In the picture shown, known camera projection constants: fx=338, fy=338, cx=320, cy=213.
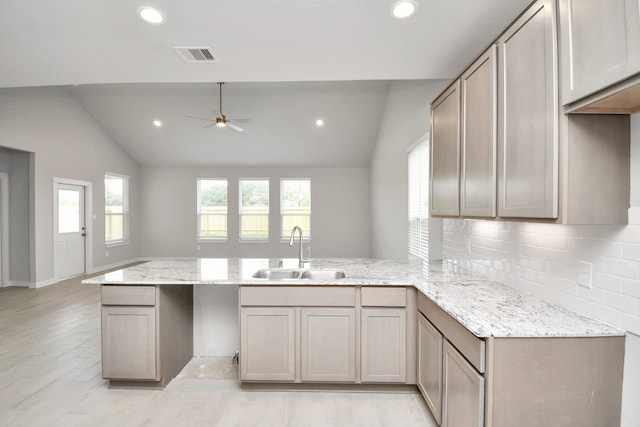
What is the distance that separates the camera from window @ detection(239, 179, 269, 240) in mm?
9109

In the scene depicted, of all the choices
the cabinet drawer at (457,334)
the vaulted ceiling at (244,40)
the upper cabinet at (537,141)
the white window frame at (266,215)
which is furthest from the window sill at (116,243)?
the upper cabinet at (537,141)

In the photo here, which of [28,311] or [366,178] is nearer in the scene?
[28,311]

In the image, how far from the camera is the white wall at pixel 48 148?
18.0 feet

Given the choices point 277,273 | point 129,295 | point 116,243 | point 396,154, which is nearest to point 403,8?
point 277,273

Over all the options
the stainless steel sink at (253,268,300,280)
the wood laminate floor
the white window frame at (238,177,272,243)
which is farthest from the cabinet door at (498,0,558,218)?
the white window frame at (238,177,272,243)

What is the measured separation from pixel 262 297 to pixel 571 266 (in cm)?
187

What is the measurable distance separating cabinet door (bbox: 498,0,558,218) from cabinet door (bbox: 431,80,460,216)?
544 mm

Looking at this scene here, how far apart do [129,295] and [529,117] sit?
108 inches

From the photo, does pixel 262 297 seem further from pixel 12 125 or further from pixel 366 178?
pixel 366 178

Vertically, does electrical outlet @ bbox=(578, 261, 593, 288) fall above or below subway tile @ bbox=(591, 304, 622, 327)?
above

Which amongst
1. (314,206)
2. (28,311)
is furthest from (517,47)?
(314,206)

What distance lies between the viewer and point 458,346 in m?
1.67

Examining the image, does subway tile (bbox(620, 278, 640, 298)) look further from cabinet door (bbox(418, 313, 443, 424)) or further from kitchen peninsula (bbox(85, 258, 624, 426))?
cabinet door (bbox(418, 313, 443, 424))

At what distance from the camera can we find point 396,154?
218 inches
